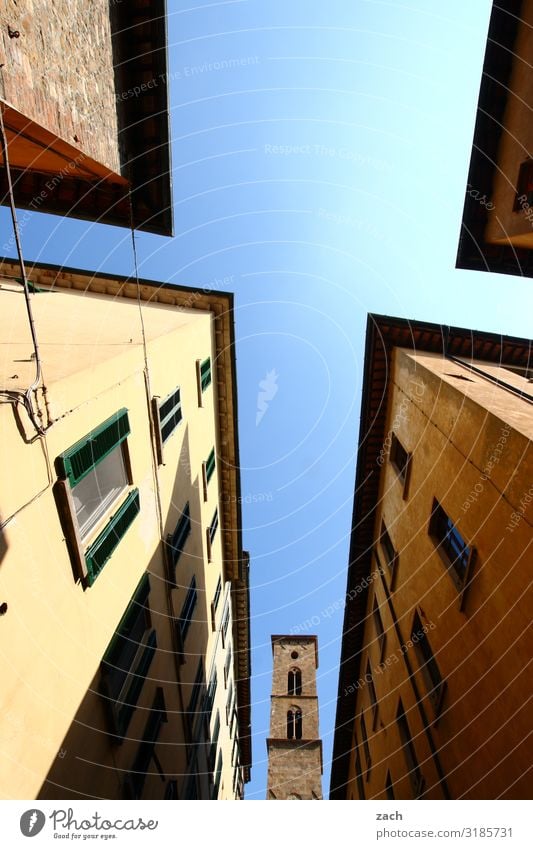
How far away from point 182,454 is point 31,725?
792cm

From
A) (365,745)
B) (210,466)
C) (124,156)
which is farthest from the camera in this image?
(210,466)

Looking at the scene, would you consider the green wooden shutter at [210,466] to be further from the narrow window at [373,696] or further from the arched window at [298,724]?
the arched window at [298,724]

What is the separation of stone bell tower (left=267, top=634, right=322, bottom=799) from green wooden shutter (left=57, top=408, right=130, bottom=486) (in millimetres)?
23315

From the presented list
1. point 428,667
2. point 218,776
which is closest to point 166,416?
point 428,667

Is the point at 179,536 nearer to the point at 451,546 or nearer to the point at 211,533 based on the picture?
the point at 211,533

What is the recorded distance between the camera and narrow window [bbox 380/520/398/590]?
39.9 feet

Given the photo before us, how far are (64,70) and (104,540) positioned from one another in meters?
7.87

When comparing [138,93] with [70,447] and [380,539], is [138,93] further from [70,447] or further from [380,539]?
[380,539]

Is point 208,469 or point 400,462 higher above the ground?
point 208,469

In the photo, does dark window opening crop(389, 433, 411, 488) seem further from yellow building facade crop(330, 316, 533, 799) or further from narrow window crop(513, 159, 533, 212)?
narrow window crop(513, 159, 533, 212)

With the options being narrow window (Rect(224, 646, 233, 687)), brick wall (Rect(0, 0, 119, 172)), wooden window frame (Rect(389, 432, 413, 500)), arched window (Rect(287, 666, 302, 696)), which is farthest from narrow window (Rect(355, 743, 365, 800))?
brick wall (Rect(0, 0, 119, 172))

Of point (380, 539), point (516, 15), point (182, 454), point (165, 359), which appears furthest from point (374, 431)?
point (516, 15)

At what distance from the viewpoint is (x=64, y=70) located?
6387 millimetres

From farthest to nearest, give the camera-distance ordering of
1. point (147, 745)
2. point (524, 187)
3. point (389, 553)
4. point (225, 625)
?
point (225, 625)
point (389, 553)
point (524, 187)
point (147, 745)
